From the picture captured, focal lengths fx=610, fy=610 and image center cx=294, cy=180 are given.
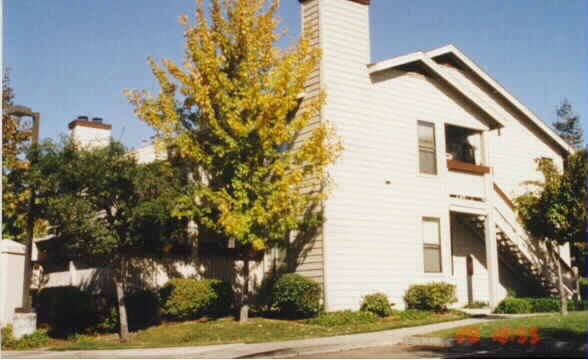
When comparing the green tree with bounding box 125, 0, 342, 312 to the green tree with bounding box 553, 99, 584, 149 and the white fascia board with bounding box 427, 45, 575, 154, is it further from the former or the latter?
the green tree with bounding box 553, 99, 584, 149

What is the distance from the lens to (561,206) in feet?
62.6

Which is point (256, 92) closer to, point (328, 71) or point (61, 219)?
point (328, 71)

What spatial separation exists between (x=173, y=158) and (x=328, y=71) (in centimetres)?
549

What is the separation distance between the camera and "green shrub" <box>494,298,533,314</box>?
63.6 ft

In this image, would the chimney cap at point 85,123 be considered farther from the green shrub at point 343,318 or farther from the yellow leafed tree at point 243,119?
the green shrub at point 343,318

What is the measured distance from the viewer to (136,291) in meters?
17.6

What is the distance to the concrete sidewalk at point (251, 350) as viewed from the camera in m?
11.5

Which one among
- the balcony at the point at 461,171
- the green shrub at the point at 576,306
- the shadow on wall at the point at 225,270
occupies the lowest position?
the green shrub at the point at 576,306

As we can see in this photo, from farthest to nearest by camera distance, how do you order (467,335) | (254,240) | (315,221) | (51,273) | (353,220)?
(51,273), (353,220), (315,221), (254,240), (467,335)

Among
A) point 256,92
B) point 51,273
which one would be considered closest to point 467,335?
point 256,92

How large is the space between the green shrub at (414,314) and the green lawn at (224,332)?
2.18 ft

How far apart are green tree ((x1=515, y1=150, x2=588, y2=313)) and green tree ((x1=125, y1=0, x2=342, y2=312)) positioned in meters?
7.25

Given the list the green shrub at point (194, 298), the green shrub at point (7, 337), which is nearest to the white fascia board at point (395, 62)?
the green shrub at point (194, 298)
